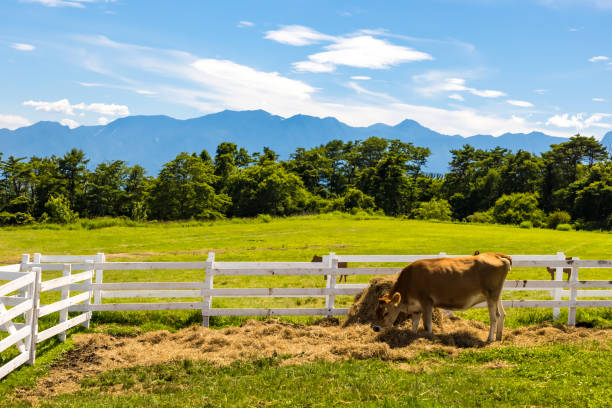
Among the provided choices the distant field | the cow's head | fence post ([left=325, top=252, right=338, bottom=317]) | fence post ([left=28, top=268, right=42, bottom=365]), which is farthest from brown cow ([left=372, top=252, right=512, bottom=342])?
the distant field

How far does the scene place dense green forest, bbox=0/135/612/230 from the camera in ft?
268

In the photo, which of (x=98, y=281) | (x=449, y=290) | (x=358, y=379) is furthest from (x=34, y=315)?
(x=449, y=290)

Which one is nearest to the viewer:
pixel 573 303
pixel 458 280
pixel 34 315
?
pixel 34 315

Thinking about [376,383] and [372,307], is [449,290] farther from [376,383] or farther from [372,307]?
[376,383]

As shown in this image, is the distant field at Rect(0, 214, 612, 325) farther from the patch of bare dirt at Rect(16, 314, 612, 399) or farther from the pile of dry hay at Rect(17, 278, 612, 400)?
the patch of bare dirt at Rect(16, 314, 612, 399)

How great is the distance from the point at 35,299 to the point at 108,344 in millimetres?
1854

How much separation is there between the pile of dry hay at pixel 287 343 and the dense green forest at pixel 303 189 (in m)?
67.9

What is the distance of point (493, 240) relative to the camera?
42812 millimetres

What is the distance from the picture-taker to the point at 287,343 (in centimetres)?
1025

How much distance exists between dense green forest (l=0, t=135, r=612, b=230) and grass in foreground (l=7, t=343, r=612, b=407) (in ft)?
231

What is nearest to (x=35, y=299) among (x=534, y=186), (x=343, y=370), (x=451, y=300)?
(x=343, y=370)

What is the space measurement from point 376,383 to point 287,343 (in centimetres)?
297

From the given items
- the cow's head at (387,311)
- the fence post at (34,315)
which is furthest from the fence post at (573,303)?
Result: the fence post at (34,315)

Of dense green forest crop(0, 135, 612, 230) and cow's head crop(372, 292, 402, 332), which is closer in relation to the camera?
cow's head crop(372, 292, 402, 332)
